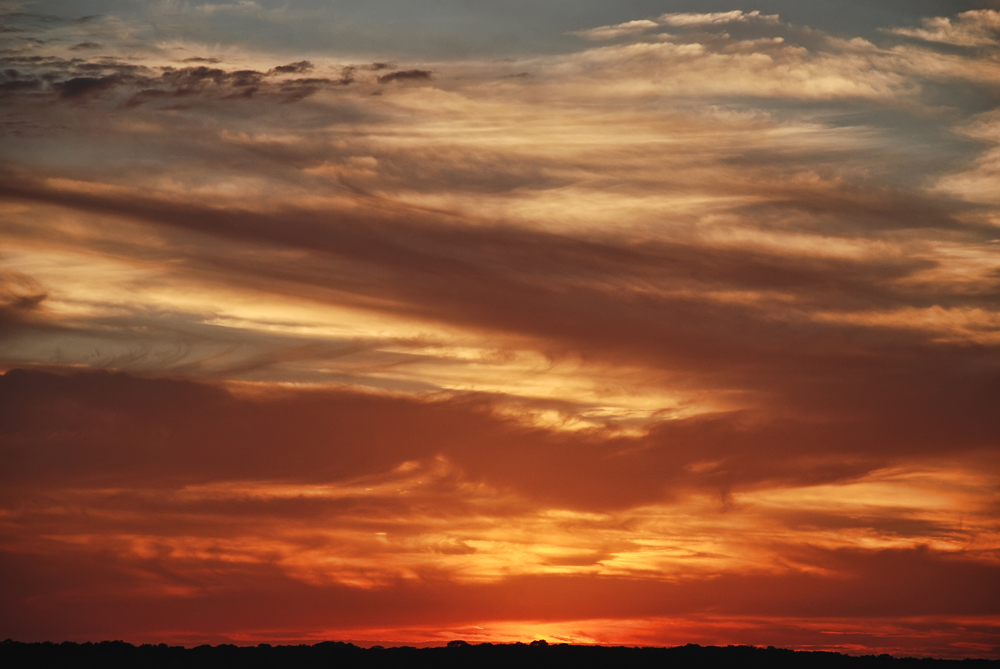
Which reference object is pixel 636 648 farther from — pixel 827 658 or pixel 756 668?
pixel 827 658

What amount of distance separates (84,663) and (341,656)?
10000 millimetres

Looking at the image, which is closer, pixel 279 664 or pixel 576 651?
pixel 279 664

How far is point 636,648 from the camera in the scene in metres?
50.6

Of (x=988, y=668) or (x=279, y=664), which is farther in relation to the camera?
(x=988, y=668)

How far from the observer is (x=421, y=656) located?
158ft

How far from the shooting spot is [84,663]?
46.4 metres

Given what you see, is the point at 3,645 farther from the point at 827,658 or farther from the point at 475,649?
the point at 827,658

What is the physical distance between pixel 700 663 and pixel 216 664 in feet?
64.4

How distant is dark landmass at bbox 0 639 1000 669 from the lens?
46812mm

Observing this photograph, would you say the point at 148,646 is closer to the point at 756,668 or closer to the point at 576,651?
the point at 576,651

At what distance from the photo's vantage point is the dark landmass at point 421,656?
46812 millimetres

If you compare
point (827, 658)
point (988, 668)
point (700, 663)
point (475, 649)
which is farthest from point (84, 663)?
point (988, 668)

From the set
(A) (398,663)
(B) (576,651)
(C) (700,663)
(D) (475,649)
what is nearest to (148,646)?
(A) (398,663)

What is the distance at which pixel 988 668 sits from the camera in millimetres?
50844
